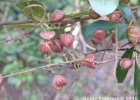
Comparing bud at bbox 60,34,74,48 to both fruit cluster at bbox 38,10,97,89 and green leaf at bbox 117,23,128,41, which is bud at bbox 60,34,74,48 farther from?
green leaf at bbox 117,23,128,41

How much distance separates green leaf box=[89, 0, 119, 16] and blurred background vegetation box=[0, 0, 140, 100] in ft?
3.83

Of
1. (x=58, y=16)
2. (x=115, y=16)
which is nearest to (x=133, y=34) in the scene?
(x=115, y=16)

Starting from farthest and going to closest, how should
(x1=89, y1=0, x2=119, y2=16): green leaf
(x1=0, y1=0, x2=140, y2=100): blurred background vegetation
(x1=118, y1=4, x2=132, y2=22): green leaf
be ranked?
1. (x1=0, y1=0, x2=140, y2=100): blurred background vegetation
2. (x1=118, y1=4, x2=132, y2=22): green leaf
3. (x1=89, y1=0, x2=119, y2=16): green leaf

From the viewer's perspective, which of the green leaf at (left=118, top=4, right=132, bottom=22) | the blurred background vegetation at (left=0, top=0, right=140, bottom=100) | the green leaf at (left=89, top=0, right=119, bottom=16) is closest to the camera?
the green leaf at (left=89, top=0, right=119, bottom=16)

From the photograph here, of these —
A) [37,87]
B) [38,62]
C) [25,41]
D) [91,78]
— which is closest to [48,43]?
[25,41]

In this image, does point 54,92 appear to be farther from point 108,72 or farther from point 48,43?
point 48,43

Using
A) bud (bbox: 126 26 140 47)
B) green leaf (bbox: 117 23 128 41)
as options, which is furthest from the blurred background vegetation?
bud (bbox: 126 26 140 47)

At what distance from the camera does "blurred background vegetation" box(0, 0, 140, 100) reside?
182 centimetres

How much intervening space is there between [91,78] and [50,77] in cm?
41

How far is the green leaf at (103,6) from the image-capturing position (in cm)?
49

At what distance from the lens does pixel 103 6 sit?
0.49 meters

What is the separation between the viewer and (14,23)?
1.98 feet

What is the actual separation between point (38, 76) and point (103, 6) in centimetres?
159

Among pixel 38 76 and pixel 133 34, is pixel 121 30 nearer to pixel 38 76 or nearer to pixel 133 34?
pixel 133 34
